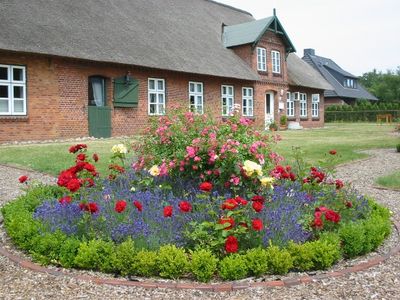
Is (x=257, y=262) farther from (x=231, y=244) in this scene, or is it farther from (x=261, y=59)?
(x=261, y=59)

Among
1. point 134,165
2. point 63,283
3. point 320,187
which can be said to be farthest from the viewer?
point 134,165

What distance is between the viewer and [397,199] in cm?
801

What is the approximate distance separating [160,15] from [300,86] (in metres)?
11.7

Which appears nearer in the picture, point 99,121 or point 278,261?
point 278,261

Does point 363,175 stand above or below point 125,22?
below

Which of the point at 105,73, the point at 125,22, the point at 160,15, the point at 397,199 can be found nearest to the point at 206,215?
the point at 397,199

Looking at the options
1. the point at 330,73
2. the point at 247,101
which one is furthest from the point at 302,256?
the point at 330,73

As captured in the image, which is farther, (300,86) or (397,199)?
(300,86)

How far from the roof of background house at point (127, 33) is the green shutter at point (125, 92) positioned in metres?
1.00

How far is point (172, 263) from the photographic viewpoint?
412 centimetres

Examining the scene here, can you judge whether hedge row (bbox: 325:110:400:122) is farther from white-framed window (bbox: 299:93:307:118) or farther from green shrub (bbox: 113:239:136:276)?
green shrub (bbox: 113:239:136:276)

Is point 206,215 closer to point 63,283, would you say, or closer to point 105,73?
point 63,283

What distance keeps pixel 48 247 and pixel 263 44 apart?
25519 mm

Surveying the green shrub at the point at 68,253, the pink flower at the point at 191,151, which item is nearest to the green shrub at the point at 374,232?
the pink flower at the point at 191,151
